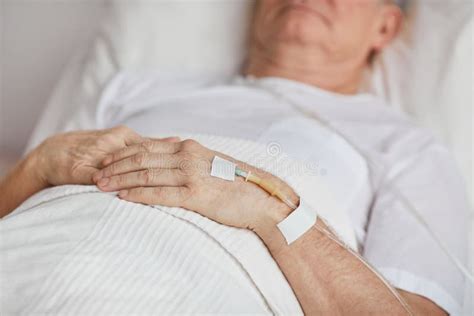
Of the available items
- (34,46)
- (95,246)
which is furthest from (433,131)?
(34,46)

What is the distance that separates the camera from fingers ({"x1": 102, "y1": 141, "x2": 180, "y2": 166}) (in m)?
1.13

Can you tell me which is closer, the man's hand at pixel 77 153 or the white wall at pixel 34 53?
the man's hand at pixel 77 153

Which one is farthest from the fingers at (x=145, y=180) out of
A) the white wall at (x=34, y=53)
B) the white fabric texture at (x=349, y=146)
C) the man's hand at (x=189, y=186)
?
the white wall at (x=34, y=53)

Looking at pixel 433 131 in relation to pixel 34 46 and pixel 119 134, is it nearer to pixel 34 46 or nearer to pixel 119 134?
pixel 119 134

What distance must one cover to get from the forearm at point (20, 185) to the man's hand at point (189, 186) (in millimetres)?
194

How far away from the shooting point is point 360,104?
5.16 feet

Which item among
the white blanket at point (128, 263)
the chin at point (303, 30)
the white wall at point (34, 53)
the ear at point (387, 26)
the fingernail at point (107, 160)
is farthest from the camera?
the white wall at point (34, 53)

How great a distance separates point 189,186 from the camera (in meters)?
1.06

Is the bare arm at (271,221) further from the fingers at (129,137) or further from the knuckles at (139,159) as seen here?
the fingers at (129,137)

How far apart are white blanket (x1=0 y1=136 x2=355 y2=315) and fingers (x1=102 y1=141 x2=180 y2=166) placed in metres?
0.08

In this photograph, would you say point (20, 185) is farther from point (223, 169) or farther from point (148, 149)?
point (223, 169)

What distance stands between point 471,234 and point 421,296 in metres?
0.29

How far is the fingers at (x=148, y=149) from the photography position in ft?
3.72

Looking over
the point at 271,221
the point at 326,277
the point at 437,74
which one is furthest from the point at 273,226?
the point at 437,74
